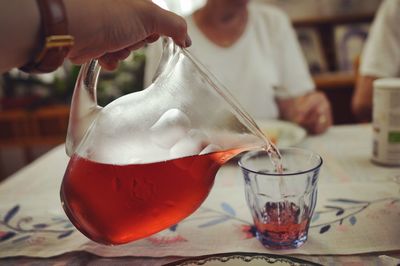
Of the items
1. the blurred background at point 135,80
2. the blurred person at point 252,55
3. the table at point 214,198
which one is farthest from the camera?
the blurred background at point 135,80

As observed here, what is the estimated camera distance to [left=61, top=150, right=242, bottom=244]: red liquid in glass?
0.45 meters

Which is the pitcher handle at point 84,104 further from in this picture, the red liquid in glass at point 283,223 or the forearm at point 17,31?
the red liquid in glass at point 283,223

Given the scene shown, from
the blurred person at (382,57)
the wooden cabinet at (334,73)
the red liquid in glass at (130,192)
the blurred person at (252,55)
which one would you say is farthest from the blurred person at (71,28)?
the wooden cabinet at (334,73)

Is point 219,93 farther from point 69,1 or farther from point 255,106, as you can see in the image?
point 255,106

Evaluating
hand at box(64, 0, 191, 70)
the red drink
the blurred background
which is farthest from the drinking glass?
the blurred background

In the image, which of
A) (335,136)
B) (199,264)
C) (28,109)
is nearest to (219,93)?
(199,264)

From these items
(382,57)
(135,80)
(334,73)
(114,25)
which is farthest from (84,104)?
(334,73)

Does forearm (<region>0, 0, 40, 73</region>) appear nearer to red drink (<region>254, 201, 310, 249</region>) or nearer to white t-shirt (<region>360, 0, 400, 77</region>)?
red drink (<region>254, 201, 310, 249</region>)

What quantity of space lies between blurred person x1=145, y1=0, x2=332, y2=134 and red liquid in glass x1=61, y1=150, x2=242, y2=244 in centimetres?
92

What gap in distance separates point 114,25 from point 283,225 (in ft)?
0.97

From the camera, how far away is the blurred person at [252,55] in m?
1.39

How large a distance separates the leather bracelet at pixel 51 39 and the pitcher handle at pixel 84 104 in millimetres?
90

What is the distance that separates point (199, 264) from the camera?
1.40ft

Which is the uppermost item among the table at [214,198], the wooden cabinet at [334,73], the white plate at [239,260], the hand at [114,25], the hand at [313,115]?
the hand at [114,25]
